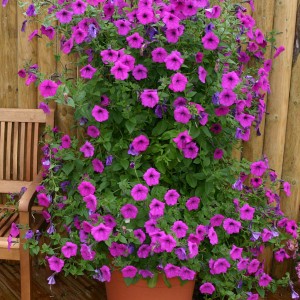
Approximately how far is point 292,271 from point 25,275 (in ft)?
5.65

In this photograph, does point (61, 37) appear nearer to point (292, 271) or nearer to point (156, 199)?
point (156, 199)

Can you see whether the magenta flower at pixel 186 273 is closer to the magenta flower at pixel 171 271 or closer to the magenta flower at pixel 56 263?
the magenta flower at pixel 171 271

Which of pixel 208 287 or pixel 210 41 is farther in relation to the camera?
pixel 208 287

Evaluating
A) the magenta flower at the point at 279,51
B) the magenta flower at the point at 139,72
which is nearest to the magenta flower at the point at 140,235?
the magenta flower at the point at 139,72

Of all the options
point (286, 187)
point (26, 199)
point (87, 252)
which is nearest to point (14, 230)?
point (26, 199)

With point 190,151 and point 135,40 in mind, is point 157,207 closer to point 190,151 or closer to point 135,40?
point 190,151

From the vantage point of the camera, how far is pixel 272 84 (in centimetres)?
317

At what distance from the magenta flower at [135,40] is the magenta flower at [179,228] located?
0.86 meters

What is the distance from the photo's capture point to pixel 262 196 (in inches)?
119

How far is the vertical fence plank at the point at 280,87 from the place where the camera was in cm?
308

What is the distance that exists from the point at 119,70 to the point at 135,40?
7.0 inches

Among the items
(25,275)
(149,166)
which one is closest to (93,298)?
(25,275)

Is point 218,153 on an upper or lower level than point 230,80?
lower

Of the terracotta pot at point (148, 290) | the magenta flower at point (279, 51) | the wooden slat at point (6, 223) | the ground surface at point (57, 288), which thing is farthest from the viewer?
the ground surface at point (57, 288)
